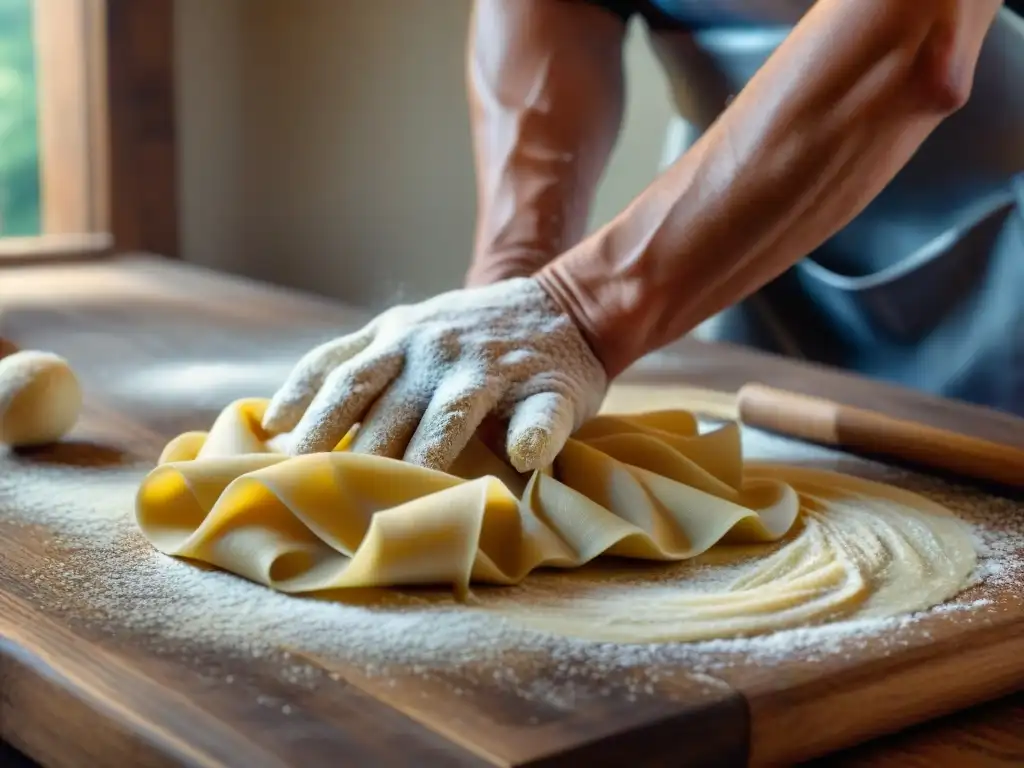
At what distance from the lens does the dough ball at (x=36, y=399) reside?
109 cm

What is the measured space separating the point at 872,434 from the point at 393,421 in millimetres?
432

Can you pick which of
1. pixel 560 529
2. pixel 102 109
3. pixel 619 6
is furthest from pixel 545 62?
pixel 102 109

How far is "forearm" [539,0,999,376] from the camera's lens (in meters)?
0.97

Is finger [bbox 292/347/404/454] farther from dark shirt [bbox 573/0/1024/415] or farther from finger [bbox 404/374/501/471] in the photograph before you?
dark shirt [bbox 573/0/1024/415]

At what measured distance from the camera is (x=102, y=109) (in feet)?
8.64

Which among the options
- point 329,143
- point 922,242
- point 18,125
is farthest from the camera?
point 329,143

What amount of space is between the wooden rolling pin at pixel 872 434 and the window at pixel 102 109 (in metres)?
1.68

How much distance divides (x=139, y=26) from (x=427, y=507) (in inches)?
82.5

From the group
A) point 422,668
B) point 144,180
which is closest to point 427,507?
point 422,668

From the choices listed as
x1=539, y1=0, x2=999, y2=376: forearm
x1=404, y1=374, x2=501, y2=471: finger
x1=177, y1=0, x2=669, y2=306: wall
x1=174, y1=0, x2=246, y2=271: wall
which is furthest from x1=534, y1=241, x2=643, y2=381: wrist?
x1=174, y1=0, x2=246, y2=271: wall

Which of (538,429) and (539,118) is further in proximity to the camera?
(539,118)

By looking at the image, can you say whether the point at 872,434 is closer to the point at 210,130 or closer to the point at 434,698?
the point at 434,698

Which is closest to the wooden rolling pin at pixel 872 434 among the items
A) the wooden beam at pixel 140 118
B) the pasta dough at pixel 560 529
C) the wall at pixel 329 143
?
the pasta dough at pixel 560 529

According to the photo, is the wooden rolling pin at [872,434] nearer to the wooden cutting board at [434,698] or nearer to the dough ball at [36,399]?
the wooden cutting board at [434,698]
